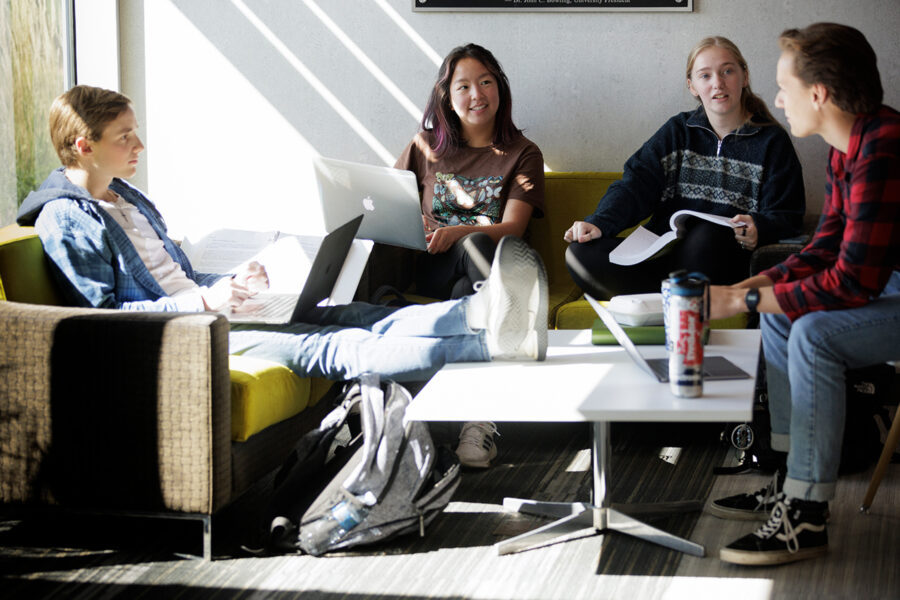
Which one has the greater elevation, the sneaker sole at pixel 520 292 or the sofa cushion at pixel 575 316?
the sneaker sole at pixel 520 292

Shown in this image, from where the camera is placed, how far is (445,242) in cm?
326

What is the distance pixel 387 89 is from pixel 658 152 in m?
1.09

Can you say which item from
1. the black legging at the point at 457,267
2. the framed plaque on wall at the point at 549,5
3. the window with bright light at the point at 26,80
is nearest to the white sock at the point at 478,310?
the black legging at the point at 457,267

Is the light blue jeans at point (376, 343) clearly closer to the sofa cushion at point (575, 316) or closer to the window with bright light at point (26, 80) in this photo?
the sofa cushion at point (575, 316)

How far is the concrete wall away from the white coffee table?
4.57 feet

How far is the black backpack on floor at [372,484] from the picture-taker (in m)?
2.30

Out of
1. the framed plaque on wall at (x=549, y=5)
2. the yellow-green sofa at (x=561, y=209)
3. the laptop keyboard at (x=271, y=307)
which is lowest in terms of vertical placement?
the laptop keyboard at (x=271, y=307)

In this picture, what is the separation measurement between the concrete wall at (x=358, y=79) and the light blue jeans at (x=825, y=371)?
1.69 m

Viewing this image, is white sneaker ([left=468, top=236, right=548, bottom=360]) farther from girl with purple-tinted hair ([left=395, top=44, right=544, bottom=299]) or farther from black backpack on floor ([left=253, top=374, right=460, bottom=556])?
girl with purple-tinted hair ([left=395, top=44, right=544, bottom=299])

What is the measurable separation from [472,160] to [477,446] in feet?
3.56

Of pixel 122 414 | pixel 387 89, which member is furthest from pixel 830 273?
pixel 387 89

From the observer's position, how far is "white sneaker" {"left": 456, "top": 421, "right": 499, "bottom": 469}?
9.45ft

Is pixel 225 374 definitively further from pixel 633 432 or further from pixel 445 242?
pixel 633 432

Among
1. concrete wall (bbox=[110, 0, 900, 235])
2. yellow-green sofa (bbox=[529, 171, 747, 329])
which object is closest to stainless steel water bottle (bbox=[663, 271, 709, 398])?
yellow-green sofa (bbox=[529, 171, 747, 329])
